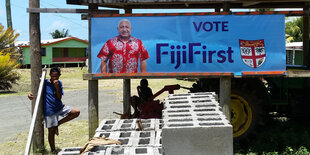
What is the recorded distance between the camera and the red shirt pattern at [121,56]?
7.06 metres

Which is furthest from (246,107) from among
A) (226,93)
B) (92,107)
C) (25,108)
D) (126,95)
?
(25,108)

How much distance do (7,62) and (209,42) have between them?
574 inches

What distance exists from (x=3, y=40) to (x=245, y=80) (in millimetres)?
18056

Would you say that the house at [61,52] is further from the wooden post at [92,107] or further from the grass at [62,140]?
the wooden post at [92,107]

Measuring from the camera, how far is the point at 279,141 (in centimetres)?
782

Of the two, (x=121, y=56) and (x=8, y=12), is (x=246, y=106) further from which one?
(x=8, y=12)

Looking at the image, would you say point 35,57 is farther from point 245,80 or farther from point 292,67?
point 292,67

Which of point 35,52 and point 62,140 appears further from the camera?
point 62,140

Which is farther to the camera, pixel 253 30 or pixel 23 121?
pixel 23 121

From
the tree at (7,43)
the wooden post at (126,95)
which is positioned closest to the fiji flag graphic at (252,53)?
the wooden post at (126,95)

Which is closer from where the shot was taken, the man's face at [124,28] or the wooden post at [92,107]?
the man's face at [124,28]

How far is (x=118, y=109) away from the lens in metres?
13.0

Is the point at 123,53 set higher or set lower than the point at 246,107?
higher

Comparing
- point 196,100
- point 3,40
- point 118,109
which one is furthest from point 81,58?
point 196,100
